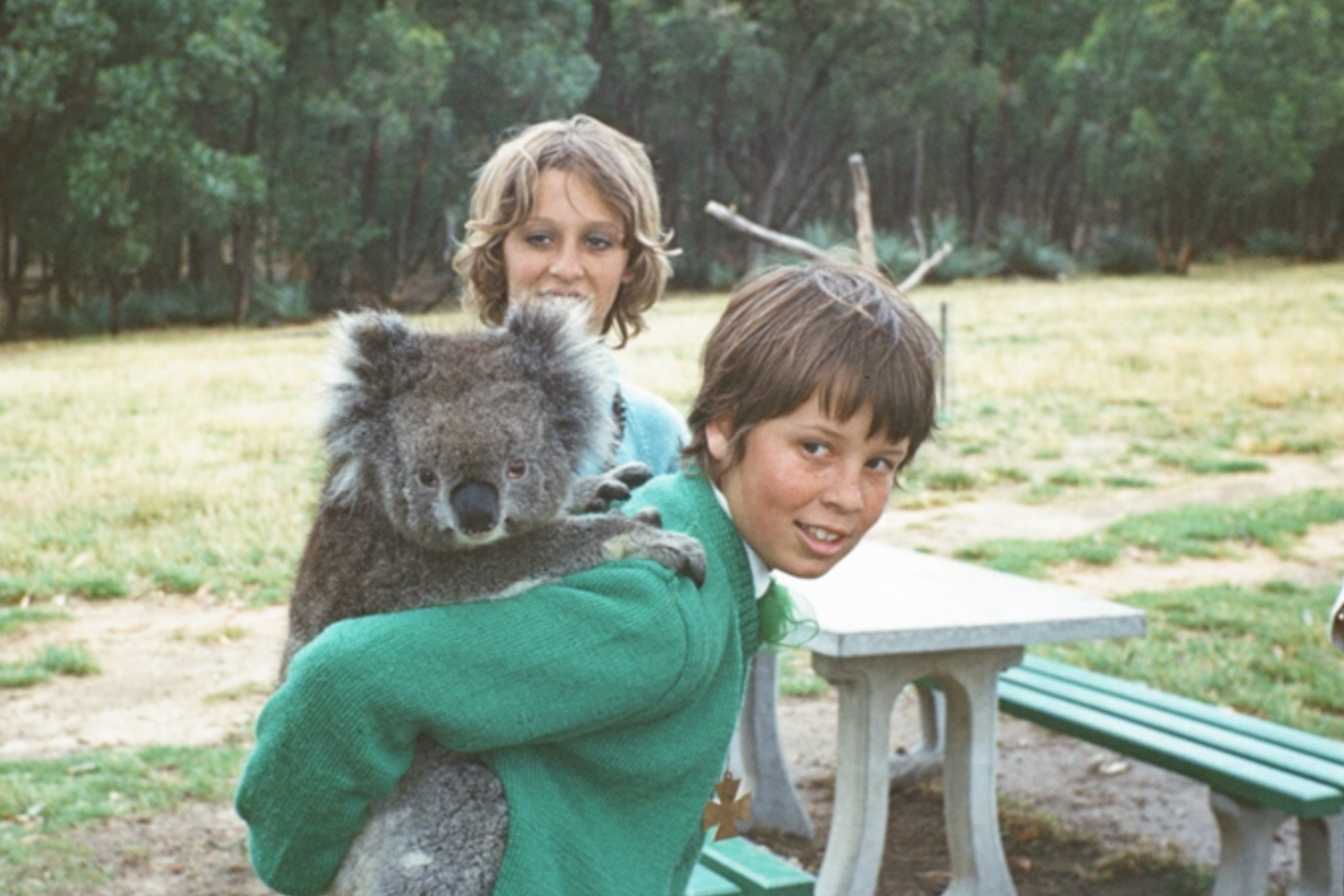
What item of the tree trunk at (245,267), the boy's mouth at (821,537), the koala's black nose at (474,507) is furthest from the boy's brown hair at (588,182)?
the tree trunk at (245,267)

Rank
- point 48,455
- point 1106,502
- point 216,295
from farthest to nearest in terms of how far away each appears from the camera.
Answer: point 216,295, point 48,455, point 1106,502

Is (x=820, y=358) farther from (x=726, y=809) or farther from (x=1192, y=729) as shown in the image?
(x=1192, y=729)

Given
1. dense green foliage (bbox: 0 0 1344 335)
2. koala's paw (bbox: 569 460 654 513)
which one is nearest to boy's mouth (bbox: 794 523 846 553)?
koala's paw (bbox: 569 460 654 513)

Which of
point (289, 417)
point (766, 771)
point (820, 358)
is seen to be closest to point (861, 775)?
point (766, 771)

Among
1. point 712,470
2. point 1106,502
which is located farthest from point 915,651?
point 1106,502

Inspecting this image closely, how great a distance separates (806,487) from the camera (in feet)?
5.77

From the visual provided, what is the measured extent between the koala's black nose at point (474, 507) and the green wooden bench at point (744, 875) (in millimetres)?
1246

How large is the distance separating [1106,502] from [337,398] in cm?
787

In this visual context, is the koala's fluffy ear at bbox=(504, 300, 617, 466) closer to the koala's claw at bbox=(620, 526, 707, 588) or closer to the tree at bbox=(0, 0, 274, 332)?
the koala's claw at bbox=(620, 526, 707, 588)

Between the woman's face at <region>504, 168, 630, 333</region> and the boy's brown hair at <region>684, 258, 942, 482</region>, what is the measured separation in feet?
3.22

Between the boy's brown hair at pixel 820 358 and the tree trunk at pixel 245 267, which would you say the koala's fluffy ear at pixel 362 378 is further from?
the tree trunk at pixel 245 267

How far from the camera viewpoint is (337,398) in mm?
1842

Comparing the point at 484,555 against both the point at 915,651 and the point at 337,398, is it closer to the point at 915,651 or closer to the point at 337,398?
the point at 337,398

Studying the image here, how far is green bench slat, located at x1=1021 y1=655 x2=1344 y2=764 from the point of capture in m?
3.77
